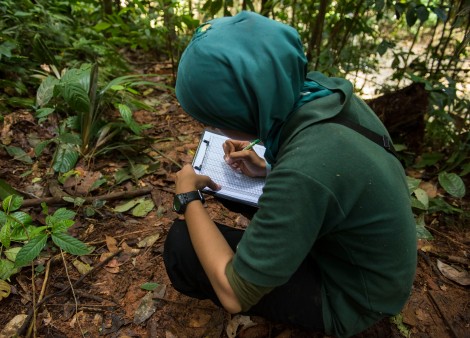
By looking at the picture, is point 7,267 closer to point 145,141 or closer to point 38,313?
point 38,313

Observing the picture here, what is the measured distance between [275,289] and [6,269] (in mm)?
1203

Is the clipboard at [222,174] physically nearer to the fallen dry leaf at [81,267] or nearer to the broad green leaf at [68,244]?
the broad green leaf at [68,244]

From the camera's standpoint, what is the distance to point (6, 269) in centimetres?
167

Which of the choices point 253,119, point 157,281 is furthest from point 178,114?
point 253,119

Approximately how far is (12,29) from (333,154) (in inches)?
115

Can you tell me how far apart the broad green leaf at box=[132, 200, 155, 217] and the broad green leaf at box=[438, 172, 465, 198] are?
1.75 m

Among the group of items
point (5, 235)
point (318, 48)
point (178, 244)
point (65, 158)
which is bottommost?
point (65, 158)

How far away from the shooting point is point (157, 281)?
1839mm

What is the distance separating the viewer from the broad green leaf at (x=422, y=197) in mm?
2245

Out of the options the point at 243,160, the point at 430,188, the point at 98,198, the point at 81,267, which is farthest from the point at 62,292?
the point at 430,188

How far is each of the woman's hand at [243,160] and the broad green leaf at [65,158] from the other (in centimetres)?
104

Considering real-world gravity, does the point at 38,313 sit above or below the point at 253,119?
below

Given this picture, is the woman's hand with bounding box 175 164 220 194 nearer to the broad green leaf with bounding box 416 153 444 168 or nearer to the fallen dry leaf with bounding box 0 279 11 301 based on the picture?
the fallen dry leaf with bounding box 0 279 11 301

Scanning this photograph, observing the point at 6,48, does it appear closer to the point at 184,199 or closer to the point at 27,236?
the point at 27,236
